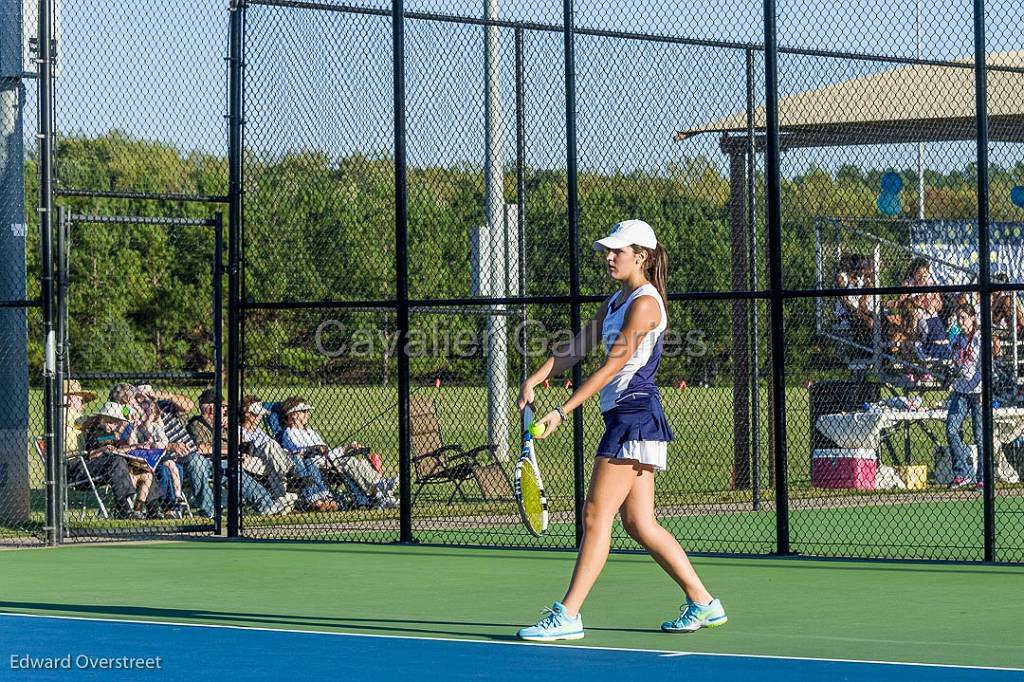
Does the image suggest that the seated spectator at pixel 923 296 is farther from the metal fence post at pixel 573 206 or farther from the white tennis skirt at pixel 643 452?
the white tennis skirt at pixel 643 452

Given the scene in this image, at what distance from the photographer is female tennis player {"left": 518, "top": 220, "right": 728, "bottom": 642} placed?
27.1 feet

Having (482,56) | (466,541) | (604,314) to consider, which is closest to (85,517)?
(466,541)

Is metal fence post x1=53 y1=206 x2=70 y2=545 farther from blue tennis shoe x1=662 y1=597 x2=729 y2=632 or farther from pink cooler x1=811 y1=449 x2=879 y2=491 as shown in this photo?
pink cooler x1=811 y1=449 x2=879 y2=491

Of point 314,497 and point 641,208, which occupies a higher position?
point 641,208

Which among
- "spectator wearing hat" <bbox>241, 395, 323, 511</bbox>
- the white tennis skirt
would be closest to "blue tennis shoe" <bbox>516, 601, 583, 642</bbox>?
the white tennis skirt

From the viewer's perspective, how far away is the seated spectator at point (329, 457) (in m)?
15.1

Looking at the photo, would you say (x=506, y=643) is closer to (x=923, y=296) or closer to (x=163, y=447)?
(x=163, y=447)

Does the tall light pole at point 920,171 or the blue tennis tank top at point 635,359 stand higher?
the tall light pole at point 920,171

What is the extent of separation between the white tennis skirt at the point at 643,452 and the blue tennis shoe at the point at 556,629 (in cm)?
70

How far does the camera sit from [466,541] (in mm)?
13047

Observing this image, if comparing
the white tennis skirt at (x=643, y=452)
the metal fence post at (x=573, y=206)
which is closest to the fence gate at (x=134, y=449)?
the metal fence post at (x=573, y=206)

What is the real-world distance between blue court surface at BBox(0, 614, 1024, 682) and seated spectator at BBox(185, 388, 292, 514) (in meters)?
5.28

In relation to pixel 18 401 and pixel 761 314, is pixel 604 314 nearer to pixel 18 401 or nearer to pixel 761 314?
pixel 18 401

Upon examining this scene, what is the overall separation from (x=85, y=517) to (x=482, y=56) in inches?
191
